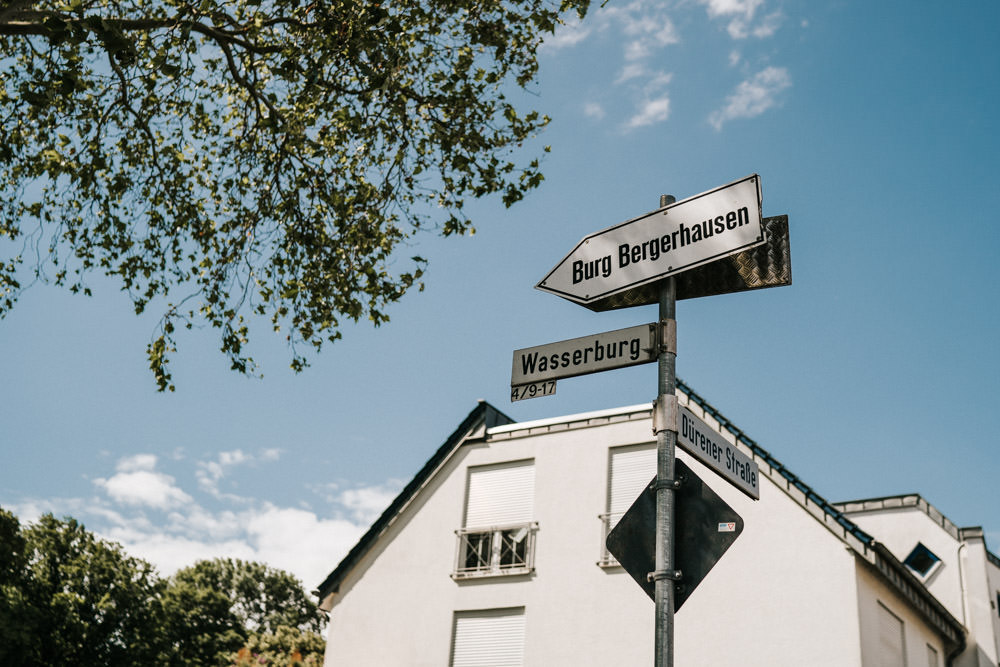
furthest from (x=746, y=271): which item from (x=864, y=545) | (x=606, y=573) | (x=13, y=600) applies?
(x=13, y=600)

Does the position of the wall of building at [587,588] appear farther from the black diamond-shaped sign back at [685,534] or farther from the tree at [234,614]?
the tree at [234,614]

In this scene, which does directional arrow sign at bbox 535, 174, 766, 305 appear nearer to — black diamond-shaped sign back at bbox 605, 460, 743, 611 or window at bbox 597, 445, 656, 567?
black diamond-shaped sign back at bbox 605, 460, 743, 611

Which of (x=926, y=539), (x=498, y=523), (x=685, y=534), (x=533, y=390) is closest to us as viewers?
(x=685, y=534)

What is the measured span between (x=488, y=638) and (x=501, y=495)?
2919 mm

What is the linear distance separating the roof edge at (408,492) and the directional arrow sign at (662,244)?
1512cm

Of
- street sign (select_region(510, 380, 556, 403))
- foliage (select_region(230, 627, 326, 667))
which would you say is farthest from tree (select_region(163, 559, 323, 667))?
street sign (select_region(510, 380, 556, 403))

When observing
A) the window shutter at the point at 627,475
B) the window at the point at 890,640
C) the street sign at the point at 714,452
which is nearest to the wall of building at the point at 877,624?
the window at the point at 890,640

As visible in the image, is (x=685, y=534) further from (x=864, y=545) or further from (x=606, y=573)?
(x=606, y=573)

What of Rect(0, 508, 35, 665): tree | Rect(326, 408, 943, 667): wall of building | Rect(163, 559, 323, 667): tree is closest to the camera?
Rect(326, 408, 943, 667): wall of building

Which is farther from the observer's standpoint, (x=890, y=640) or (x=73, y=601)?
(x=73, y=601)

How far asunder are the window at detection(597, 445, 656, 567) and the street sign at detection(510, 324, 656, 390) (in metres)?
12.8

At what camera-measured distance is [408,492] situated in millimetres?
20484

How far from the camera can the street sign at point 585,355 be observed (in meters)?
4.72

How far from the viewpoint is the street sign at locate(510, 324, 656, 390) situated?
4.72 m
